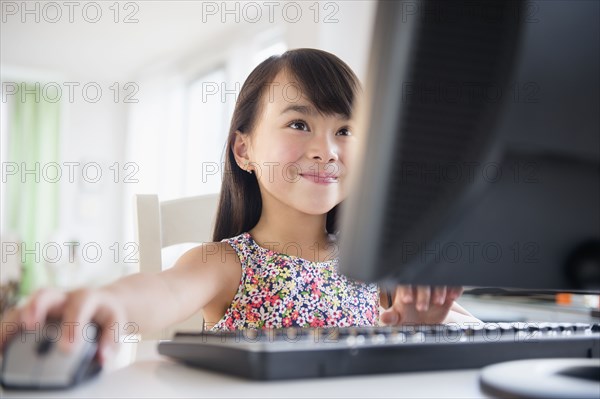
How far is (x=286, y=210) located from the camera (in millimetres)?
1090

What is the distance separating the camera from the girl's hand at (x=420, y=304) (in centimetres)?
67

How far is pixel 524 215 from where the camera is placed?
43 centimetres

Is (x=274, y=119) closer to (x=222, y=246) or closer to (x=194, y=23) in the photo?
(x=222, y=246)

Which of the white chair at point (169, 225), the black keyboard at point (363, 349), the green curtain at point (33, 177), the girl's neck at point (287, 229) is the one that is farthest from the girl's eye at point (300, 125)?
the green curtain at point (33, 177)

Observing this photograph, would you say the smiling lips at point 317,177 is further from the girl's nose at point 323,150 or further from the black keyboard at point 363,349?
the black keyboard at point 363,349

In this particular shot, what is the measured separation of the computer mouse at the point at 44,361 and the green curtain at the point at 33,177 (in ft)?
21.9

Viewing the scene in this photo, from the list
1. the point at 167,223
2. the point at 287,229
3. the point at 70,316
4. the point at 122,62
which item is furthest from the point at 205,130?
the point at 70,316

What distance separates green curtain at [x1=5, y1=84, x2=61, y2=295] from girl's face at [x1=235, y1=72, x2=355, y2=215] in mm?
6174

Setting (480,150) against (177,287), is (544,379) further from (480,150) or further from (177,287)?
(177,287)

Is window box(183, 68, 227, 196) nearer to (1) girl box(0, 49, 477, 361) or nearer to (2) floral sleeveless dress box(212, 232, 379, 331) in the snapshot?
(1) girl box(0, 49, 477, 361)

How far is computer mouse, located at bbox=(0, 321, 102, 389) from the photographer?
384 millimetres

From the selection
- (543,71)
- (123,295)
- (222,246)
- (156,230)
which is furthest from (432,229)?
(156,230)

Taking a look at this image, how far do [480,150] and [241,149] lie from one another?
2.62 feet

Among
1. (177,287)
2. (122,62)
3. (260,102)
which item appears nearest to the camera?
(177,287)
